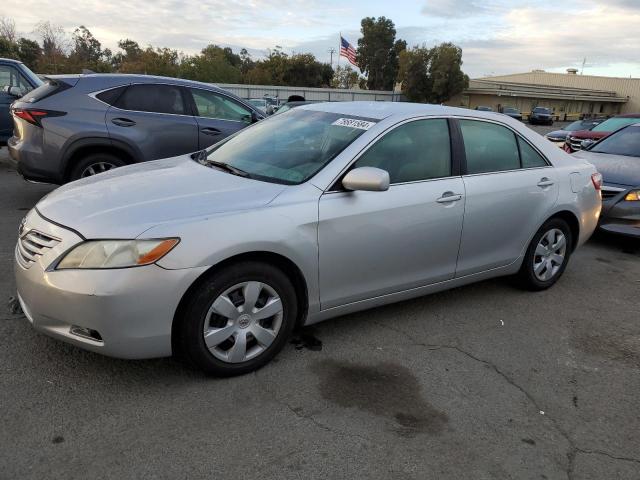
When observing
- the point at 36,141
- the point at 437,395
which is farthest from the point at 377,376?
the point at 36,141

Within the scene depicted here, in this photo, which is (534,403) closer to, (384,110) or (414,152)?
(414,152)

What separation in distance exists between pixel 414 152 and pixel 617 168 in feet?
14.0

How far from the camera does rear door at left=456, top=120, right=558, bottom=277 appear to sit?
398 cm

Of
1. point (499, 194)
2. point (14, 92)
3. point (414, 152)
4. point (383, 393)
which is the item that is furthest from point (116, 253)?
point (14, 92)

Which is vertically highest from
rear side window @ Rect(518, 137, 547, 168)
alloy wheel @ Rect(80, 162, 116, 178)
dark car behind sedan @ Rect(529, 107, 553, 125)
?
rear side window @ Rect(518, 137, 547, 168)

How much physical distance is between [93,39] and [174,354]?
3491 inches

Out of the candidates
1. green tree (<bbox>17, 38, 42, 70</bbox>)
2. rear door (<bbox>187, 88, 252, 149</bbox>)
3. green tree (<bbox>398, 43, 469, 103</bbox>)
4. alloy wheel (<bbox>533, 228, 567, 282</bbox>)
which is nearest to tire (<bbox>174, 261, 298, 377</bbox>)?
alloy wheel (<bbox>533, 228, 567, 282</bbox>)

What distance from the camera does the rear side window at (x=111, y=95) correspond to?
632cm

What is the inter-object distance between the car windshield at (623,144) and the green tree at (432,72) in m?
61.4

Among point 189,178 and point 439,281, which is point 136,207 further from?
point 439,281

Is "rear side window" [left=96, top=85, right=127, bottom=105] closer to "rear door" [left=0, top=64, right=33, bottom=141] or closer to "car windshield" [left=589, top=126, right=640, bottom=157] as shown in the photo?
"rear door" [left=0, top=64, right=33, bottom=141]

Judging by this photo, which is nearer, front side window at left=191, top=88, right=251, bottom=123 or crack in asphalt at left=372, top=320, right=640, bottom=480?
crack in asphalt at left=372, top=320, right=640, bottom=480

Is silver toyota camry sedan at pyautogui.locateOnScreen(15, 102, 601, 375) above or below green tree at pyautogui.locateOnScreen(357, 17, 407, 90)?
below

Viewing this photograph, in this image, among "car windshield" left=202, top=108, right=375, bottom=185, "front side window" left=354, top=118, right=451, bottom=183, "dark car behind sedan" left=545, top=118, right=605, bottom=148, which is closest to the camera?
"car windshield" left=202, top=108, right=375, bottom=185
